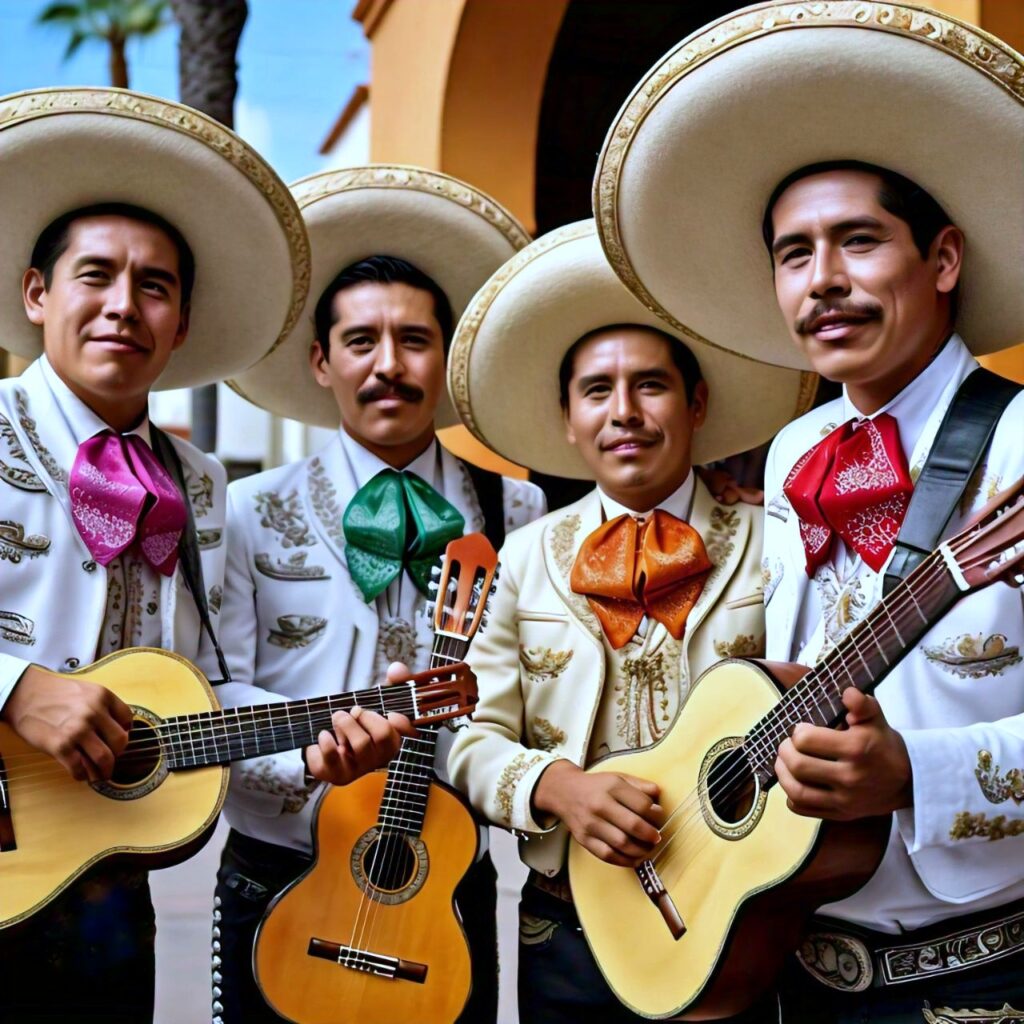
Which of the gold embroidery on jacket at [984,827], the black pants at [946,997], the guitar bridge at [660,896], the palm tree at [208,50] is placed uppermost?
the palm tree at [208,50]

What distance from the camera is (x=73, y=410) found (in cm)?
276

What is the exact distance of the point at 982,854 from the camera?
1.98 meters

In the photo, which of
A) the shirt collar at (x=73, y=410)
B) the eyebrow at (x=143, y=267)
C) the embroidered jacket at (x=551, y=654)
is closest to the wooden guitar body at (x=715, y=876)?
the embroidered jacket at (x=551, y=654)

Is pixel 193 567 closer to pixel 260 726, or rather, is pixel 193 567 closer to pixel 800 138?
pixel 260 726

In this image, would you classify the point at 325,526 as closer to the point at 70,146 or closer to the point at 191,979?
the point at 70,146

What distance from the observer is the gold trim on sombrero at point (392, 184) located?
11.1 ft

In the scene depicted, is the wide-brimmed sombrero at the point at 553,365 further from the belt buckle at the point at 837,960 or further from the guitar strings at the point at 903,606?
the belt buckle at the point at 837,960

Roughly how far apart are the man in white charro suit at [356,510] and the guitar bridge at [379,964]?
155 millimetres

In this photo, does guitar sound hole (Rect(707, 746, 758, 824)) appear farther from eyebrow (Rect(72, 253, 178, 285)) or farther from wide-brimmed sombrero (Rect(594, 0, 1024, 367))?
eyebrow (Rect(72, 253, 178, 285))

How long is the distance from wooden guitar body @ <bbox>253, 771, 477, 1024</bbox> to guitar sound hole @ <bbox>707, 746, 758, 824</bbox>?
62cm

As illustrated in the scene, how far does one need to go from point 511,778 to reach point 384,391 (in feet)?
3.48

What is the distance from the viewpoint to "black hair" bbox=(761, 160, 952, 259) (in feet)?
7.25

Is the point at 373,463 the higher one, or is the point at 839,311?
the point at 373,463

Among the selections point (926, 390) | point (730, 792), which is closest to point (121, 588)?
point (730, 792)
